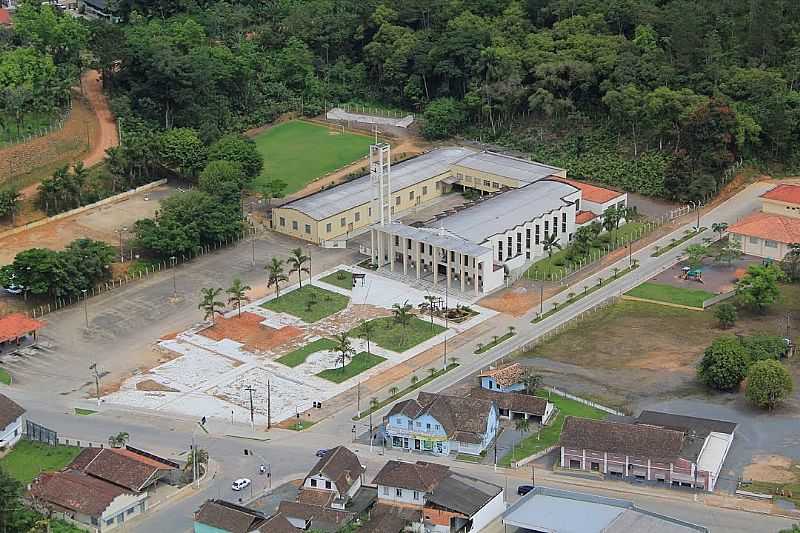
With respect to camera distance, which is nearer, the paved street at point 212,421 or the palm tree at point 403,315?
the paved street at point 212,421

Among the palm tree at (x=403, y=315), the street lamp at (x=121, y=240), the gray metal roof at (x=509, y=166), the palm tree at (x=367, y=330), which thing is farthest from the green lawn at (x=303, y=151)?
the palm tree at (x=367, y=330)

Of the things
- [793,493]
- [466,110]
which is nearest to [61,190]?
[466,110]

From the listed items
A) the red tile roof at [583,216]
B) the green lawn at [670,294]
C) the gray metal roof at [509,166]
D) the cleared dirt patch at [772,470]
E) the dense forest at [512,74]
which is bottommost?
the cleared dirt patch at [772,470]

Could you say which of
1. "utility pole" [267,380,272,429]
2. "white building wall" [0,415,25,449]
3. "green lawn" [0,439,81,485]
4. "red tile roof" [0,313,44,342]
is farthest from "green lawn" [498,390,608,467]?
"red tile roof" [0,313,44,342]

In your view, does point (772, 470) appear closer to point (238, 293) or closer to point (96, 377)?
point (238, 293)

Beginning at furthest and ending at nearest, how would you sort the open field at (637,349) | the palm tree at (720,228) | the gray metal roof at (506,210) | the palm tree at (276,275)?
the palm tree at (720,228) → the gray metal roof at (506,210) → the palm tree at (276,275) → the open field at (637,349)

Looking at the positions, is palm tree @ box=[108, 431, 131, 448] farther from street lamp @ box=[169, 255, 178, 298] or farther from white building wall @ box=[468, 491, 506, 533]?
street lamp @ box=[169, 255, 178, 298]

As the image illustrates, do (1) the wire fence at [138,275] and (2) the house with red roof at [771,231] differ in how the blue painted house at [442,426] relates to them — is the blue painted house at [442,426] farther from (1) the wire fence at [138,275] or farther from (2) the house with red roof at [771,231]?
(2) the house with red roof at [771,231]

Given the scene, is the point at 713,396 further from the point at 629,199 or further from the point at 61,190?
the point at 61,190
